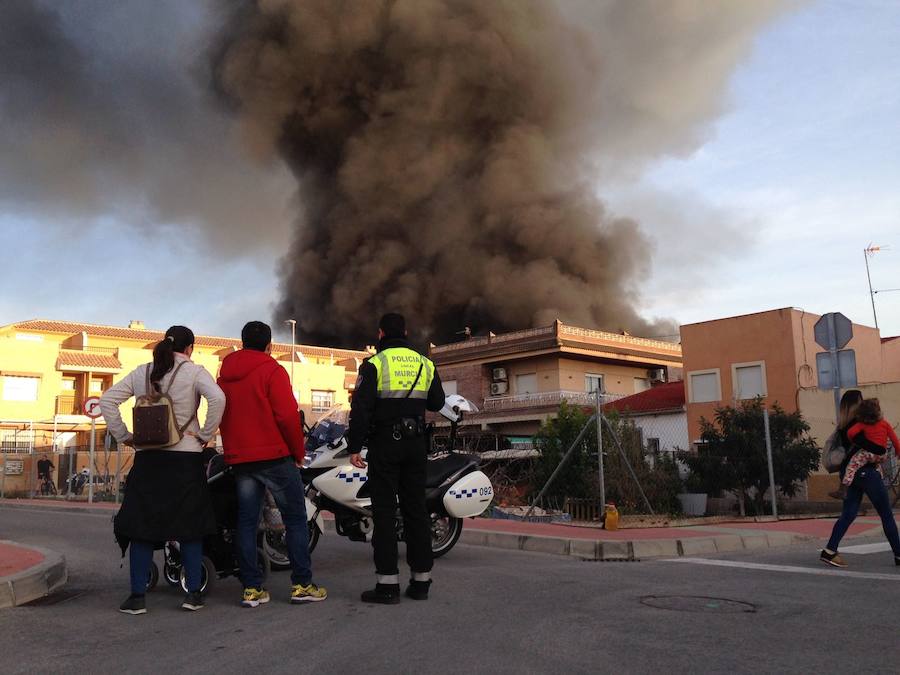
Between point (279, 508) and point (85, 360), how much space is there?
1457 inches

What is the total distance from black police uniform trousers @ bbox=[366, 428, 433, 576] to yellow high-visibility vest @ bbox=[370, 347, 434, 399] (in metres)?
0.24

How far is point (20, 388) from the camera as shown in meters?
35.9

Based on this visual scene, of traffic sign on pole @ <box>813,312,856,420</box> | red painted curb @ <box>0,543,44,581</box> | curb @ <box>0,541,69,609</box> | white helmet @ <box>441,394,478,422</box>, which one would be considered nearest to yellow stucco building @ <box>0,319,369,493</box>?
red painted curb @ <box>0,543,44,581</box>

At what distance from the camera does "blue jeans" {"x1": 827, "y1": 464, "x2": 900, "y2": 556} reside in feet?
20.3

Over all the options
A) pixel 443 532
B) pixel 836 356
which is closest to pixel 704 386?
pixel 836 356

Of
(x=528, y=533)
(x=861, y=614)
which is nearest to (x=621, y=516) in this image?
(x=528, y=533)

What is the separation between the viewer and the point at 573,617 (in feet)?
13.6

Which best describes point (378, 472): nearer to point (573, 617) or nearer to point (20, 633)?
point (573, 617)

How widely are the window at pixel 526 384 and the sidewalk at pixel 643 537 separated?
26100mm

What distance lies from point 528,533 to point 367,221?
4303 centimetres

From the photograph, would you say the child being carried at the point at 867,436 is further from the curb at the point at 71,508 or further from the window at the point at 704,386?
the window at the point at 704,386

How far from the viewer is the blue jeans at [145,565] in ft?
14.7

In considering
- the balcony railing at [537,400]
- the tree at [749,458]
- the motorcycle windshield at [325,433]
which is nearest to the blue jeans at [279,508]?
the motorcycle windshield at [325,433]

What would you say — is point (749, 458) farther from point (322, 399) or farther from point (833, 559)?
point (322, 399)
